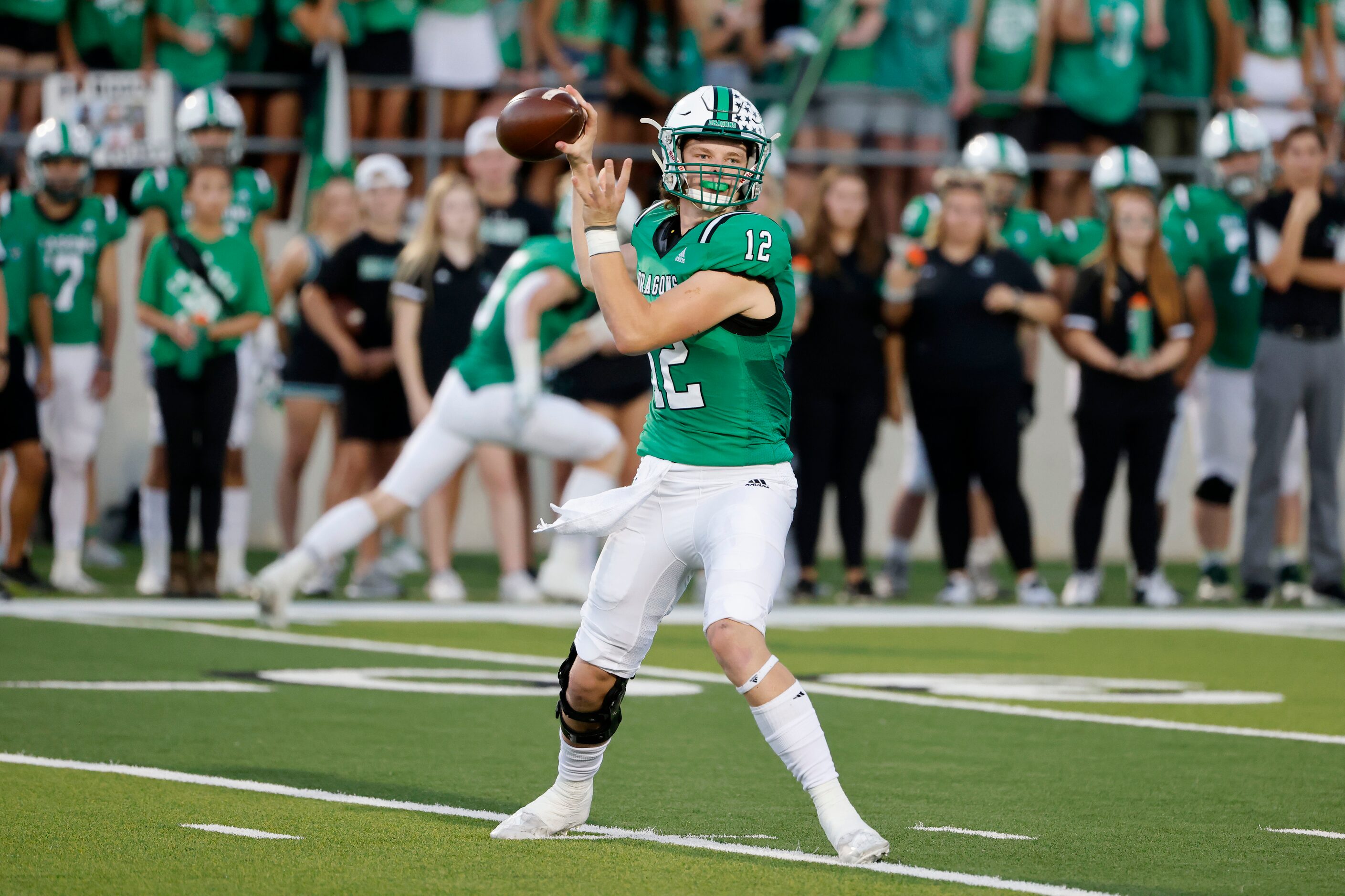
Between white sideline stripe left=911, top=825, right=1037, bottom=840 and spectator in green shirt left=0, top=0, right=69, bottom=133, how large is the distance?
9464 millimetres

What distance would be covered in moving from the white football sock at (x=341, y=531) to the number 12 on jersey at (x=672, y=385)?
166 inches

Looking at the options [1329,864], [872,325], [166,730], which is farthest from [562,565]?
[1329,864]

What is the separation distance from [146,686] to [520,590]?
138 inches

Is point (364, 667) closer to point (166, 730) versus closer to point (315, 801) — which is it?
point (166, 730)

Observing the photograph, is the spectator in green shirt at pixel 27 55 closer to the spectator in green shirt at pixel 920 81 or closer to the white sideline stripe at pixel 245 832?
the spectator in green shirt at pixel 920 81

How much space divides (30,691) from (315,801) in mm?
2251

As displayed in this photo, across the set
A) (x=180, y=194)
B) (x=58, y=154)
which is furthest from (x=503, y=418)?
(x=180, y=194)

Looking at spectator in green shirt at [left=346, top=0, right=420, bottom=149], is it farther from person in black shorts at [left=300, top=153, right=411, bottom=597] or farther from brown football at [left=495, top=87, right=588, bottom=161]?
brown football at [left=495, top=87, right=588, bottom=161]

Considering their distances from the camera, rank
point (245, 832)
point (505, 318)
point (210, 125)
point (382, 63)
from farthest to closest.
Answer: point (382, 63), point (210, 125), point (505, 318), point (245, 832)

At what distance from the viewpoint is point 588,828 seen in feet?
17.0

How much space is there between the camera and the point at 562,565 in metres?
10.5

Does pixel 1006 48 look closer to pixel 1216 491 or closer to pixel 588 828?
pixel 1216 491

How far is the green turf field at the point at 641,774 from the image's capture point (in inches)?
182

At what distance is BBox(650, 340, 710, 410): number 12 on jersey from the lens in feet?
16.7
